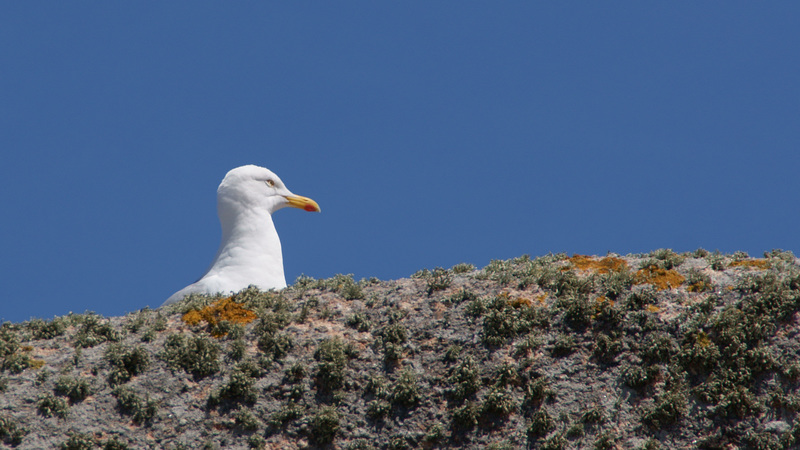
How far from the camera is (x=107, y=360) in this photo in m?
8.74

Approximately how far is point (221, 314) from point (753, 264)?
536cm

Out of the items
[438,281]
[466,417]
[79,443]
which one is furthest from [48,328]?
[466,417]

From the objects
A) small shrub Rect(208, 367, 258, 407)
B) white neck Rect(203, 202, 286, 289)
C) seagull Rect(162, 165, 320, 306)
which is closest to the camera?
small shrub Rect(208, 367, 258, 407)

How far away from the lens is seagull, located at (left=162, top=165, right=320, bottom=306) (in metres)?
13.8

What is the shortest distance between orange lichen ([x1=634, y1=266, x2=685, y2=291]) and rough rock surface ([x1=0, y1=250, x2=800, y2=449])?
0.02 metres

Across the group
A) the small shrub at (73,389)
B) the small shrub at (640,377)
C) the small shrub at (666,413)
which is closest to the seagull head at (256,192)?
the small shrub at (73,389)

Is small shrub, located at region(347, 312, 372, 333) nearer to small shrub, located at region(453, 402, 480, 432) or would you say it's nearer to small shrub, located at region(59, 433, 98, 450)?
small shrub, located at region(453, 402, 480, 432)

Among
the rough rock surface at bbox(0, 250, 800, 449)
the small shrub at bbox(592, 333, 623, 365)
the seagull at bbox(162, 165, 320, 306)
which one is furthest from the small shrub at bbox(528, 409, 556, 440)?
the seagull at bbox(162, 165, 320, 306)

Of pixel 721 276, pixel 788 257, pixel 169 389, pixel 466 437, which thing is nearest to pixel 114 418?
pixel 169 389

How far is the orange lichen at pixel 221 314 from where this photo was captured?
30.7 feet

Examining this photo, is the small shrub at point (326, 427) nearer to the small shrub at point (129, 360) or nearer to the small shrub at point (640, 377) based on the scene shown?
the small shrub at point (129, 360)

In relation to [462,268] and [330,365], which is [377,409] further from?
[462,268]

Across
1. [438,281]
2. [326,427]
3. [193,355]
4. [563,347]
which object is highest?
[438,281]

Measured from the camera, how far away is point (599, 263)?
32.9 ft
